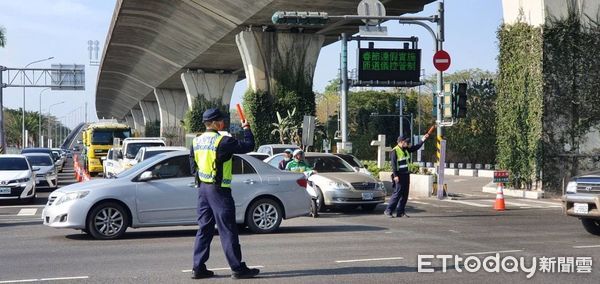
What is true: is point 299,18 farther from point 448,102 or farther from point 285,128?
point 285,128

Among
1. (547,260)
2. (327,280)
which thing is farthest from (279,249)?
(547,260)

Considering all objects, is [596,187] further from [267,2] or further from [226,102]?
[226,102]

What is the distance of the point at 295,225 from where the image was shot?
15.8 metres

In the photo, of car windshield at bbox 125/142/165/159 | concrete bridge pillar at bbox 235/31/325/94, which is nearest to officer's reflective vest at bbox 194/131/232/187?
car windshield at bbox 125/142/165/159

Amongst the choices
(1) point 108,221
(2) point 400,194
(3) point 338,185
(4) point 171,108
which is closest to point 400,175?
(2) point 400,194

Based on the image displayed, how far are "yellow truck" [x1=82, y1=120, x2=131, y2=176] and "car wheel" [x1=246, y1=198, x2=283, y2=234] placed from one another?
→ 1186 inches

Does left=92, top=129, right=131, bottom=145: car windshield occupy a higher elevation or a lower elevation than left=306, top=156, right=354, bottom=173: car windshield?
higher

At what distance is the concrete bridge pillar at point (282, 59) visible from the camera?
43.4 metres

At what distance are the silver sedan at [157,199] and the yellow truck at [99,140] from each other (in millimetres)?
29868

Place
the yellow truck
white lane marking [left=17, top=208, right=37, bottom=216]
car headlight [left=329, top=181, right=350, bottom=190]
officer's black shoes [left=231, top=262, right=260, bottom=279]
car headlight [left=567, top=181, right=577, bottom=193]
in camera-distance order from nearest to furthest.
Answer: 1. officer's black shoes [left=231, top=262, right=260, bottom=279]
2. car headlight [left=567, top=181, right=577, bottom=193]
3. car headlight [left=329, top=181, right=350, bottom=190]
4. white lane marking [left=17, top=208, right=37, bottom=216]
5. the yellow truck

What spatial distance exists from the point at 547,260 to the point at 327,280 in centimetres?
324

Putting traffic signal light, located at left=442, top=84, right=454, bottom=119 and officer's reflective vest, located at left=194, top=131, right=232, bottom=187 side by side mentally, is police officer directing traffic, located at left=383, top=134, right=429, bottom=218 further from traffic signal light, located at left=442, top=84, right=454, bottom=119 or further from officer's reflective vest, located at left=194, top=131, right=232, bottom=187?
officer's reflective vest, located at left=194, top=131, right=232, bottom=187

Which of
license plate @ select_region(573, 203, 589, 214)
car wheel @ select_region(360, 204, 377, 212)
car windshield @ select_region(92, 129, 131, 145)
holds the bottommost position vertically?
car wheel @ select_region(360, 204, 377, 212)

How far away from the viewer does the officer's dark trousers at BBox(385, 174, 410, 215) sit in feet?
55.9
